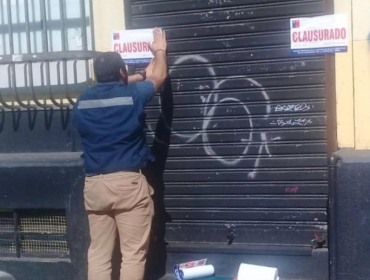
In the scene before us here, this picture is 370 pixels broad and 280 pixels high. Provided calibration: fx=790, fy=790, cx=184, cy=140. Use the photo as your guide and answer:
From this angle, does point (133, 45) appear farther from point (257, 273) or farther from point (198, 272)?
point (257, 273)

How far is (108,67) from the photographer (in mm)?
5152

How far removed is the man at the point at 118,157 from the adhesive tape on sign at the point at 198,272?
0.38m

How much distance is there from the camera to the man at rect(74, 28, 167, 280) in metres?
5.16

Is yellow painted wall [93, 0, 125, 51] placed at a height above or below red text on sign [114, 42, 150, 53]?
above

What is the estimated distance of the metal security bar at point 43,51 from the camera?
5.92m

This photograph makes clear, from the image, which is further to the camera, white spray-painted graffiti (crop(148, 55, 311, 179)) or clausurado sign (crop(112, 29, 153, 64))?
clausurado sign (crop(112, 29, 153, 64))

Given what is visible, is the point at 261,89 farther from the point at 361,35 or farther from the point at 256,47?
the point at 361,35

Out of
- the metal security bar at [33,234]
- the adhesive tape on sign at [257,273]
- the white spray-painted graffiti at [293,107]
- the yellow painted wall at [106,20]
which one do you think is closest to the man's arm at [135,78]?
the yellow painted wall at [106,20]

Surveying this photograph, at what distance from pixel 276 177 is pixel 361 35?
3.72ft

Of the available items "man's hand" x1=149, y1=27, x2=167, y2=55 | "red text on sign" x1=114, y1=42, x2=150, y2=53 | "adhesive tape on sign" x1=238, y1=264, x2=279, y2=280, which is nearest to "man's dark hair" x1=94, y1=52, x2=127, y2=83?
"man's hand" x1=149, y1=27, x2=167, y2=55

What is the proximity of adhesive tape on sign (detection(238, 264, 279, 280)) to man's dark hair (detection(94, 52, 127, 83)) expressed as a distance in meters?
1.55

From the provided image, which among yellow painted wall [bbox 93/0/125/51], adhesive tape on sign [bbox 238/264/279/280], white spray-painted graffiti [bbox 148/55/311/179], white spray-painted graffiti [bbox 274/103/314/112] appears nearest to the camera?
adhesive tape on sign [bbox 238/264/279/280]

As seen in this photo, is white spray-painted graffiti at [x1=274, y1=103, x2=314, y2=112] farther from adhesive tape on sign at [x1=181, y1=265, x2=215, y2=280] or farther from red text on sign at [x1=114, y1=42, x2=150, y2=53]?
adhesive tape on sign at [x1=181, y1=265, x2=215, y2=280]

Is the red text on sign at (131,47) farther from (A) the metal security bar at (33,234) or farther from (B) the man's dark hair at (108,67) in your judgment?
(A) the metal security bar at (33,234)
